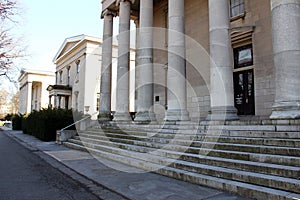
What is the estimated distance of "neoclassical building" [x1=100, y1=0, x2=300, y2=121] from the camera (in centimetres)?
675

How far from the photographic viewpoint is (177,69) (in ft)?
32.9

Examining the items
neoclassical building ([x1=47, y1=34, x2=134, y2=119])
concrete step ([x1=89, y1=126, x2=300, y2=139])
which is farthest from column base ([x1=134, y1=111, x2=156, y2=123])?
neoclassical building ([x1=47, y1=34, x2=134, y2=119])

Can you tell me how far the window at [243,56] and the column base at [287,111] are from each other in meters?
5.44

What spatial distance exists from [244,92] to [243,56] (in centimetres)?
179

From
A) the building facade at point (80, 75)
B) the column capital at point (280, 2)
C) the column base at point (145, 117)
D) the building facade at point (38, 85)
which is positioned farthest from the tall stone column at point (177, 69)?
the building facade at point (38, 85)

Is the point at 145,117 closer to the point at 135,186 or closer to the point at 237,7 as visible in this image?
the point at 135,186

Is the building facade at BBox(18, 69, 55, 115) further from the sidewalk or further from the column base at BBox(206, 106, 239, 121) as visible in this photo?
the column base at BBox(206, 106, 239, 121)

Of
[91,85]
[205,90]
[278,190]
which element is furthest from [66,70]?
[278,190]

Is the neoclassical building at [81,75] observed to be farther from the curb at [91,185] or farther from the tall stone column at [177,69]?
the curb at [91,185]

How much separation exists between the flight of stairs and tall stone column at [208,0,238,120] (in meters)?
0.76

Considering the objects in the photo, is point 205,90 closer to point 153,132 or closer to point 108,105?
point 153,132

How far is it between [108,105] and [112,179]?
9.68 meters

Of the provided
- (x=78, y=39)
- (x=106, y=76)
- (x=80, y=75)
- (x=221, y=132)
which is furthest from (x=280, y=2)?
(x=78, y=39)

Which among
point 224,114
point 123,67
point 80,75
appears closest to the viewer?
point 224,114
